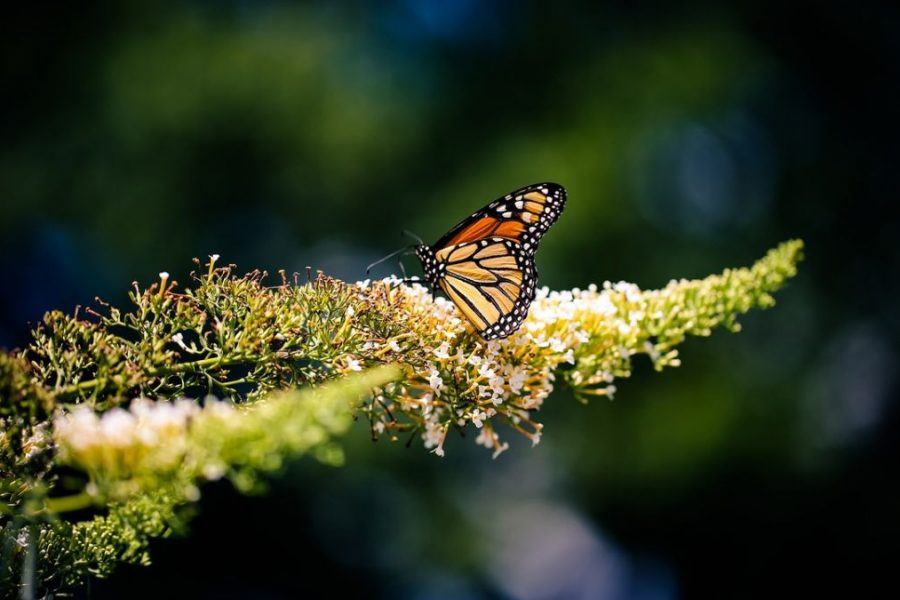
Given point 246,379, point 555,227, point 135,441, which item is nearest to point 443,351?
point 246,379

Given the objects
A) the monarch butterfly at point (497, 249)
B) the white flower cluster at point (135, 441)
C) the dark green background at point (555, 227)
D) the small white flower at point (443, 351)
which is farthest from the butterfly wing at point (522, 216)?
the dark green background at point (555, 227)

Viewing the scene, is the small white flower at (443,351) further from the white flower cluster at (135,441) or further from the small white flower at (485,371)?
the white flower cluster at (135,441)

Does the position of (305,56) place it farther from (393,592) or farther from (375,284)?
(375,284)

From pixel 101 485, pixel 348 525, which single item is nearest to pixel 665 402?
pixel 348 525

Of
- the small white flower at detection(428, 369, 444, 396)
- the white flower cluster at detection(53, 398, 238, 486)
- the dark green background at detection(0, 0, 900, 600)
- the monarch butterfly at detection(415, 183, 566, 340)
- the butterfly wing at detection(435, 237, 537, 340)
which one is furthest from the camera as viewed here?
the dark green background at detection(0, 0, 900, 600)

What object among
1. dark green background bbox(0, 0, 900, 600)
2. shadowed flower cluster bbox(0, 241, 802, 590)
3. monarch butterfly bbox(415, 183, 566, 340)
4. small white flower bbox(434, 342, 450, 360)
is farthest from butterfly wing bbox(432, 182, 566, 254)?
dark green background bbox(0, 0, 900, 600)

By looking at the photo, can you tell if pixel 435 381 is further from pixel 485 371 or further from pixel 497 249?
pixel 497 249

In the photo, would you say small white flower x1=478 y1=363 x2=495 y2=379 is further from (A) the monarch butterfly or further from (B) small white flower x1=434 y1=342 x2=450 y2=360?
(A) the monarch butterfly
